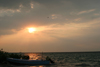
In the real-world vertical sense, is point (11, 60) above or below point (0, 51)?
below

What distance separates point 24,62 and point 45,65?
298 inches

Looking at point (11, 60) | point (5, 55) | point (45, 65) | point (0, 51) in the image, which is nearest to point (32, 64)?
point (45, 65)

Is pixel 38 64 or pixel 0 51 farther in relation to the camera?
pixel 0 51

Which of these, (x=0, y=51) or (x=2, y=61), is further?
(x=0, y=51)

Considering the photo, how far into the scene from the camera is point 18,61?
4134 centimetres

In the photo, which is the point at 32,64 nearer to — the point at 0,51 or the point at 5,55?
the point at 5,55

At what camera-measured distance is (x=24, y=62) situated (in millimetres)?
41219

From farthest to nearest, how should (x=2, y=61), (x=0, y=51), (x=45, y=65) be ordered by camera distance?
(x=0, y=51)
(x=2, y=61)
(x=45, y=65)

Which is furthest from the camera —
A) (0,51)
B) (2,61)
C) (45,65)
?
(0,51)

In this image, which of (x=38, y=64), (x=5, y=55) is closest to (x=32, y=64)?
(x=38, y=64)

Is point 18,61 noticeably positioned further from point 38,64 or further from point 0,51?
point 0,51

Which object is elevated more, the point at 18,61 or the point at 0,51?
the point at 0,51

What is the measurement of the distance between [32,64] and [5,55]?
39.7 ft

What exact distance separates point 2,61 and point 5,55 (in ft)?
8.11
